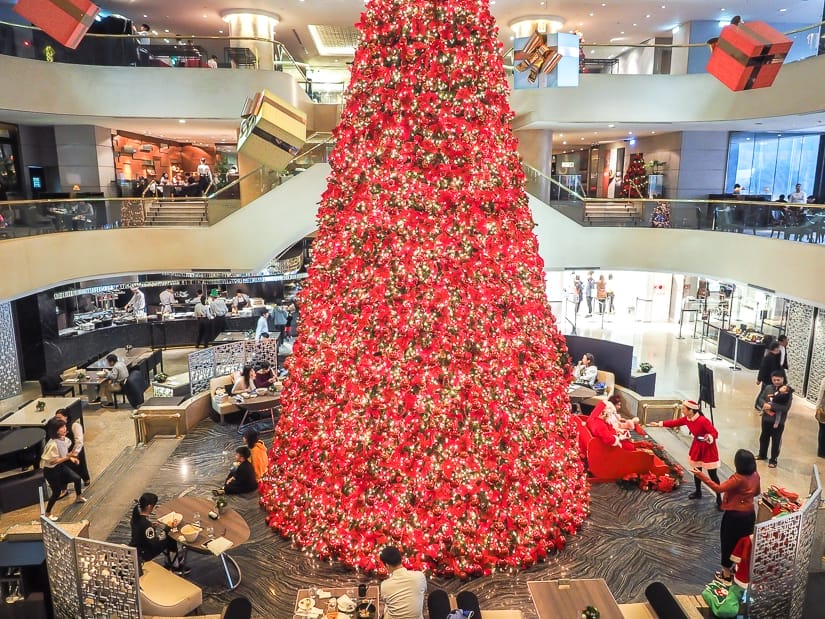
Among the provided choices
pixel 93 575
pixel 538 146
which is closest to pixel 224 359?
pixel 93 575

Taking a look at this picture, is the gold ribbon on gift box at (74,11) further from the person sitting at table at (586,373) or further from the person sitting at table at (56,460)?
the person sitting at table at (586,373)

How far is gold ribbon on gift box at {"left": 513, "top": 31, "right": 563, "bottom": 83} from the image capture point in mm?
9781

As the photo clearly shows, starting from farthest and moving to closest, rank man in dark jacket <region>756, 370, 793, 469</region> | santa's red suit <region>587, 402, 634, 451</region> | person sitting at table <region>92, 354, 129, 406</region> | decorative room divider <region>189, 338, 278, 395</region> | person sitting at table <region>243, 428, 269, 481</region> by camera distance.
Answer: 1. person sitting at table <region>92, 354, 129, 406</region>
2. decorative room divider <region>189, 338, 278, 395</region>
3. man in dark jacket <region>756, 370, 793, 469</region>
4. santa's red suit <region>587, 402, 634, 451</region>
5. person sitting at table <region>243, 428, 269, 481</region>

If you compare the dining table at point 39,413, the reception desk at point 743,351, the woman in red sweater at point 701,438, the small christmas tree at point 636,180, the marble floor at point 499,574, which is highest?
the small christmas tree at point 636,180

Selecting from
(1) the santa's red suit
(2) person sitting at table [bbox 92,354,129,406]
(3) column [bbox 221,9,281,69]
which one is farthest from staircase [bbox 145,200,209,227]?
(1) the santa's red suit

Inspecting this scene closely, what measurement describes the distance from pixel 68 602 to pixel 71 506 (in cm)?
336

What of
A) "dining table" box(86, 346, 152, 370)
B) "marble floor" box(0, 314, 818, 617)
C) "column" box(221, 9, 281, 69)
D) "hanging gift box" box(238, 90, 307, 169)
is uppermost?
"column" box(221, 9, 281, 69)

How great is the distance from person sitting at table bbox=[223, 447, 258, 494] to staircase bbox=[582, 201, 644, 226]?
10151 millimetres

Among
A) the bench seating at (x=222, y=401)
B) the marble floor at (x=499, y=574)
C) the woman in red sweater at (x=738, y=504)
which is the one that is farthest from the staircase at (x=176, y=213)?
the woman in red sweater at (x=738, y=504)

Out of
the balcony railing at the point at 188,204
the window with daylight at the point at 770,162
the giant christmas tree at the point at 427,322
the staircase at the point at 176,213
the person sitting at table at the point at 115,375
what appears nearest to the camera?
the giant christmas tree at the point at 427,322

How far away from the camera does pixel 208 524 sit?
6051 mm

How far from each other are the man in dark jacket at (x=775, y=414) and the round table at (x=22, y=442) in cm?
1093

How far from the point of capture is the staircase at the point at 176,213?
13.4m

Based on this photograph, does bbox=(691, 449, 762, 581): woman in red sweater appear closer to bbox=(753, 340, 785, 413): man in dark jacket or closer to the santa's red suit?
the santa's red suit
